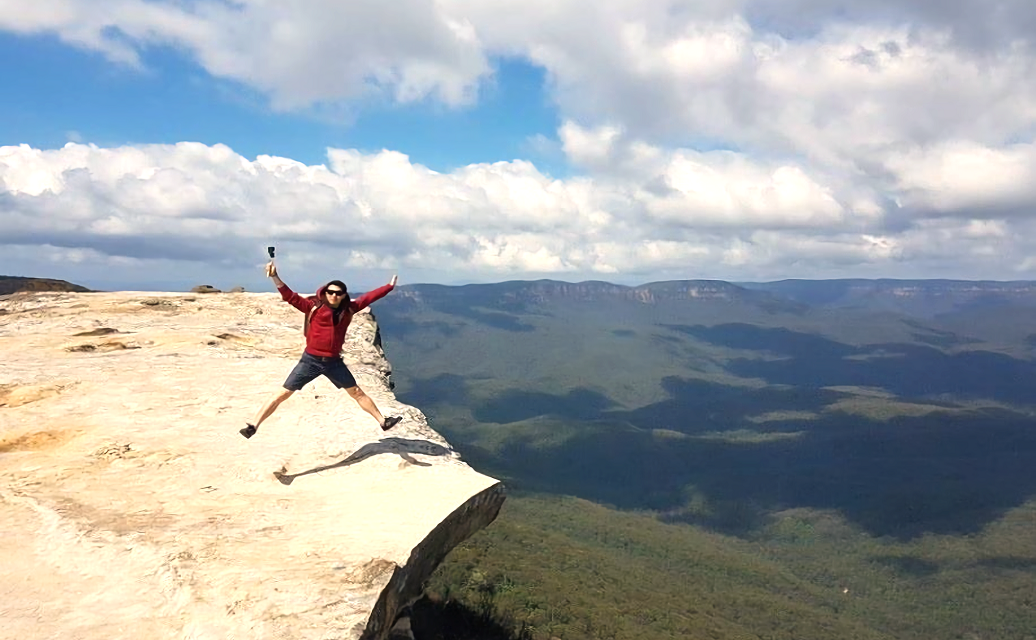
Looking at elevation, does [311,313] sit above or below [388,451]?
above

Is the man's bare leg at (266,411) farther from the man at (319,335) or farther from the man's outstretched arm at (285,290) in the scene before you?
the man's outstretched arm at (285,290)

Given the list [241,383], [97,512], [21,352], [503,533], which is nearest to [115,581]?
[97,512]

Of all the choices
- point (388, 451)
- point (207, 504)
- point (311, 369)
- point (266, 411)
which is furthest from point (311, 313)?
point (207, 504)

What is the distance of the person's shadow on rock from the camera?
32.4 feet

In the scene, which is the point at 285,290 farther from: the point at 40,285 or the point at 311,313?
the point at 40,285

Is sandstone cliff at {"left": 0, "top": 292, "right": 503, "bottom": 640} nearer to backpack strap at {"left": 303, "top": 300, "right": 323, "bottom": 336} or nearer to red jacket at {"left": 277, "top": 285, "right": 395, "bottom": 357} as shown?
red jacket at {"left": 277, "top": 285, "right": 395, "bottom": 357}

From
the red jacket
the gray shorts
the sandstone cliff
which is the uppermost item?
the red jacket

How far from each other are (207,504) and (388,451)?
299cm

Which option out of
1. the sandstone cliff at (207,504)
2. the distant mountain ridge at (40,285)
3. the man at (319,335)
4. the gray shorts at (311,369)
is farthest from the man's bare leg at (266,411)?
the distant mountain ridge at (40,285)

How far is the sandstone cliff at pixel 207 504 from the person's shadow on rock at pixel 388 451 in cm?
5

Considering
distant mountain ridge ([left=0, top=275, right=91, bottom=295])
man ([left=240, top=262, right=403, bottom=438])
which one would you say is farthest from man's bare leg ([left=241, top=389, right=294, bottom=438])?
distant mountain ridge ([left=0, top=275, right=91, bottom=295])

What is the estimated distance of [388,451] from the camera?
10.8 metres

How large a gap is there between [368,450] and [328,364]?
5.39 ft

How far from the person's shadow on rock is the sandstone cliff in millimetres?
46
